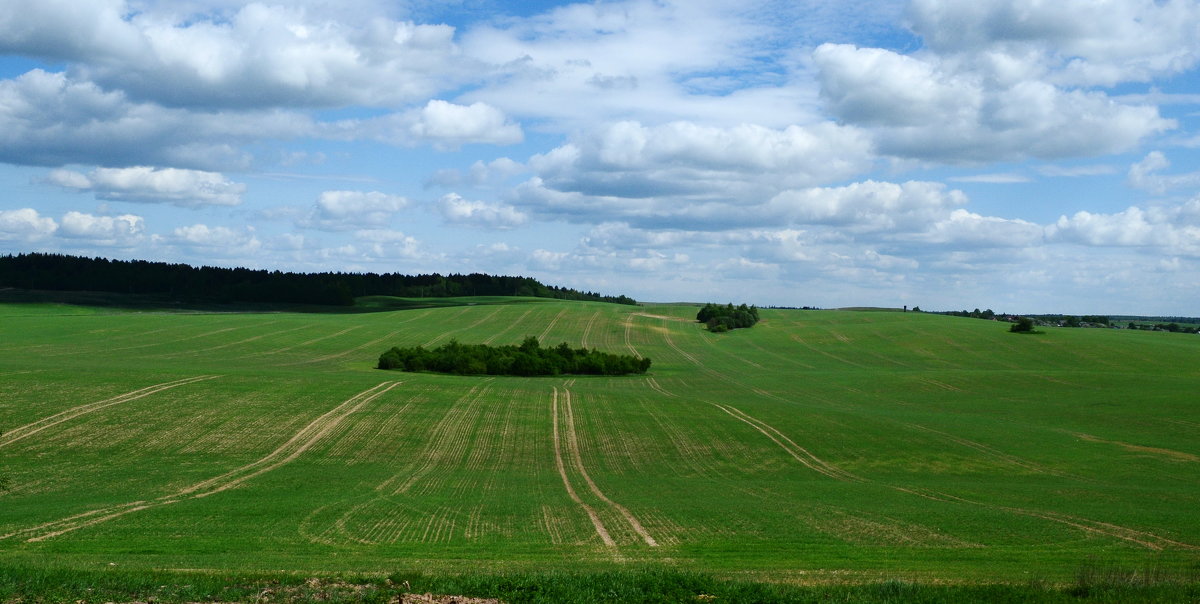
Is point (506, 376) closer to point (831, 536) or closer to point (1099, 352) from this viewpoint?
point (831, 536)

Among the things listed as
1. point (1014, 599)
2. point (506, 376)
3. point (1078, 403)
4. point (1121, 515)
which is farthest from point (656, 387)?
point (1014, 599)

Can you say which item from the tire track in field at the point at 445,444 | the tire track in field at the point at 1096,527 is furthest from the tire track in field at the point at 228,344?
the tire track in field at the point at 1096,527

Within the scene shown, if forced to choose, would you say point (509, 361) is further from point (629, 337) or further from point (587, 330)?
point (587, 330)

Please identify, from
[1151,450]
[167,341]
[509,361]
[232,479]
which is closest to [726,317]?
[509,361]

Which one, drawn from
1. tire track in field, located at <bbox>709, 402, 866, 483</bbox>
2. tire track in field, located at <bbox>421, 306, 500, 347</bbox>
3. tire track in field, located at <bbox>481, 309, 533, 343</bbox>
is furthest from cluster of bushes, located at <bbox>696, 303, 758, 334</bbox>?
tire track in field, located at <bbox>709, 402, 866, 483</bbox>

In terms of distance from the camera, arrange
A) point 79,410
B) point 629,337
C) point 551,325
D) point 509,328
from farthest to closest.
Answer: point 551,325 < point 509,328 < point 629,337 < point 79,410

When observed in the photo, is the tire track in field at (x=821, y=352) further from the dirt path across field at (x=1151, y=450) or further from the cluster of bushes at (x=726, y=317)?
the dirt path across field at (x=1151, y=450)
